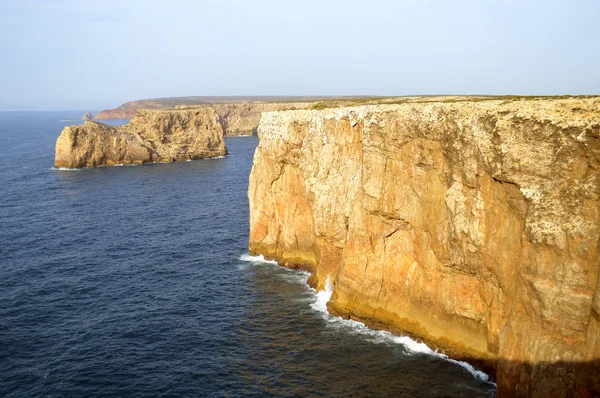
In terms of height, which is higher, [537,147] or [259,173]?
[537,147]

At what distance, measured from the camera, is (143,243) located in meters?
68.6

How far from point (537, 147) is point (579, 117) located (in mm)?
2861

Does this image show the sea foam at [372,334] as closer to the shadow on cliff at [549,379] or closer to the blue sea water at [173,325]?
the blue sea water at [173,325]

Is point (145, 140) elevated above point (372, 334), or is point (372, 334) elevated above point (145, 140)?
point (145, 140)

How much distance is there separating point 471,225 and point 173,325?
28.8 m

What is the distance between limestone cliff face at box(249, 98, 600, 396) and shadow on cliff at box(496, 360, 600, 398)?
0.07 meters

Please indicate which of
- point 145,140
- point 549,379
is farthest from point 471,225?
point 145,140

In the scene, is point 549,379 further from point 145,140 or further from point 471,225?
point 145,140

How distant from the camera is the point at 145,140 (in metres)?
151

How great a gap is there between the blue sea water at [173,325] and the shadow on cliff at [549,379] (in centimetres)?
259

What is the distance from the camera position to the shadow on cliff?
27948 mm

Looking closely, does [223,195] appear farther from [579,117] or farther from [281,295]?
[579,117]

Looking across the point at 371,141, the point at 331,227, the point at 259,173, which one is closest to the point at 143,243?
the point at 259,173

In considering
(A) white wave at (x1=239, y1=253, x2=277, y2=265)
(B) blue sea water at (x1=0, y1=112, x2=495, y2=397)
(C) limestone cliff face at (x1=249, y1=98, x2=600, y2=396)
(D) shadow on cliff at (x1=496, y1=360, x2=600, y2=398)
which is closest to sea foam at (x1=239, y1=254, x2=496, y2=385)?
(B) blue sea water at (x1=0, y1=112, x2=495, y2=397)
